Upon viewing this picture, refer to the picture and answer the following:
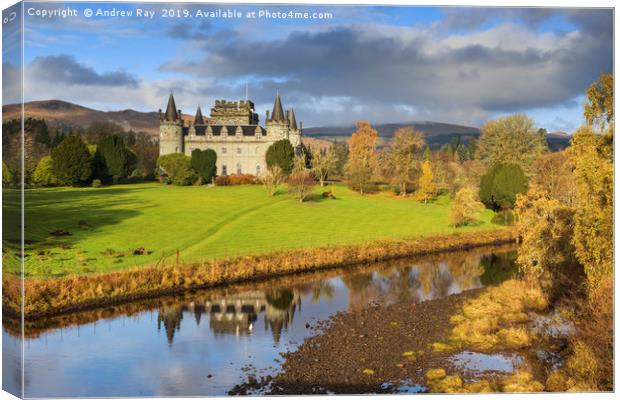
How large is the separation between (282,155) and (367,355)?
12.6m

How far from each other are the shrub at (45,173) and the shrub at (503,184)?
16218 millimetres

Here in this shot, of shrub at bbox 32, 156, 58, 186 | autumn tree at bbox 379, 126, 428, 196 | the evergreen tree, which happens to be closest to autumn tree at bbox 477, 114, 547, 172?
autumn tree at bbox 379, 126, 428, 196

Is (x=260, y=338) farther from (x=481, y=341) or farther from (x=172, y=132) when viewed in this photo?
(x=172, y=132)

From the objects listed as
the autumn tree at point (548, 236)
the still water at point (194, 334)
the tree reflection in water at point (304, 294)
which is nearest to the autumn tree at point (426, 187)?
the tree reflection in water at point (304, 294)

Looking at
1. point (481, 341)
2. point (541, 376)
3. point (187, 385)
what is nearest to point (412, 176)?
point (481, 341)

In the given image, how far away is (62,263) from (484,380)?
34.4 feet

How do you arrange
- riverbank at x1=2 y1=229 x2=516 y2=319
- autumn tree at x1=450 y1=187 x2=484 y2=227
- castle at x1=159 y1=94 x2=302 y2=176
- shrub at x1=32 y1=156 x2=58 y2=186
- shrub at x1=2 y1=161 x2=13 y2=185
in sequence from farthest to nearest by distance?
autumn tree at x1=450 y1=187 x2=484 y2=227
castle at x1=159 y1=94 x2=302 y2=176
riverbank at x1=2 y1=229 x2=516 y2=319
shrub at x1=32 y1=156 x2=58 y2=186
shrub at x1=2 y1=161 x2=13 y2=185

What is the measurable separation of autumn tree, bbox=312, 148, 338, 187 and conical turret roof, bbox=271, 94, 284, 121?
→ 6471 mm

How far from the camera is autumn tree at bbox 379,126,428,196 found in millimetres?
20208

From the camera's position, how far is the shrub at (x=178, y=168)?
806 inches

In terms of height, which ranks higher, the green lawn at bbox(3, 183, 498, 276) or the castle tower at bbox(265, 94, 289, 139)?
the castle tower at bbox(265, 94, 289, 139)

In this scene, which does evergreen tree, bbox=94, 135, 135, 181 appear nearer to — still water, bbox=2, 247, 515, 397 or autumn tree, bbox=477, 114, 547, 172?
still water, bbox=2, 247, 515, 397

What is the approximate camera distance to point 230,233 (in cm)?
2011

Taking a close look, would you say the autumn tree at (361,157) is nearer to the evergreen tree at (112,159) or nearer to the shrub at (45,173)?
the evergreen tree at (112,159)
